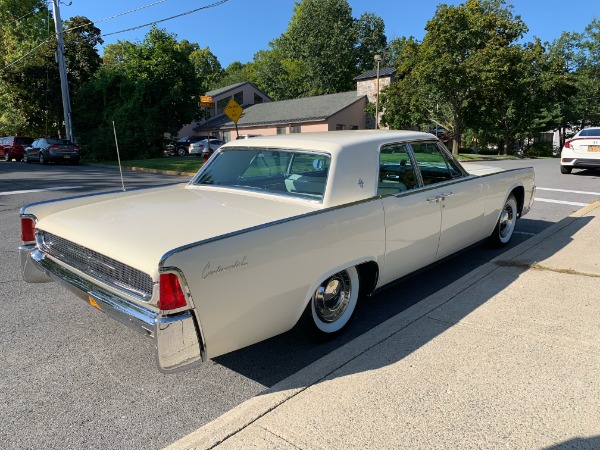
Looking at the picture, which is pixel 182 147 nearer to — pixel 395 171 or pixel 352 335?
pixel 395 171

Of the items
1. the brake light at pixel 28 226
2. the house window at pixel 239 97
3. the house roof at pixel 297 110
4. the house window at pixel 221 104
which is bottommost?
the brake light at pixel 28 226

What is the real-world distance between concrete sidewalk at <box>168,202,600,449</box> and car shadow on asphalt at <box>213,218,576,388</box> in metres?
0.16

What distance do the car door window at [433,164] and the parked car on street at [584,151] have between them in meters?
11.7

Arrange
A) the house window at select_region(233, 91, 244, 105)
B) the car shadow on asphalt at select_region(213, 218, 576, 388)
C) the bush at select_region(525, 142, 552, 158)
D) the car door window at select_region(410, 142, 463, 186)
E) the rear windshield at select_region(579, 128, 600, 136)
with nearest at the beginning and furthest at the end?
the car shadow on asphalt at select_region(213, 218, 576, 388) → the car door window at select_region(410, 142, 463, 186) → the rear windshield at select_region(579, 128, 600, 136) → the bush at select_region(525, 142, 552, 158) → the house window at select_region(233, 91, 244, 105)

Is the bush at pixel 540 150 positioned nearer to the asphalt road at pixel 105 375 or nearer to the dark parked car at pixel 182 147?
the dark parked car at pixel 182 147

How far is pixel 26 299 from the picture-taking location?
4.14m

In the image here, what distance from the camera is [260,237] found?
2.54 metres

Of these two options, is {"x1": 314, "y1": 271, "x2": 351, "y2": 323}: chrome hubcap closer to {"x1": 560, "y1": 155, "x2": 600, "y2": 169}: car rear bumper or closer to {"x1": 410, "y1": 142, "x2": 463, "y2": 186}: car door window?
{"x1": 410, "y1": 142, "x2": 463, "y2": 186}: car door window

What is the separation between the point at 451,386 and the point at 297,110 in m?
37.0

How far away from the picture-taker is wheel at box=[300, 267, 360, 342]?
3.10 m

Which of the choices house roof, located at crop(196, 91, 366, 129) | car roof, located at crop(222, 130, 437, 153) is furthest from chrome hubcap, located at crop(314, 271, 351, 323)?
house roof, located at crop(196, 91, 366, 129)

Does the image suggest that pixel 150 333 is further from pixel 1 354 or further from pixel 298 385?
pixel 1 354

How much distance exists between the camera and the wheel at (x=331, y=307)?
3102mm

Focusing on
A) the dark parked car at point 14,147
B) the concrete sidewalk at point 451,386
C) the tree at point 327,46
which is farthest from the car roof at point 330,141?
the tree at point 327,46
